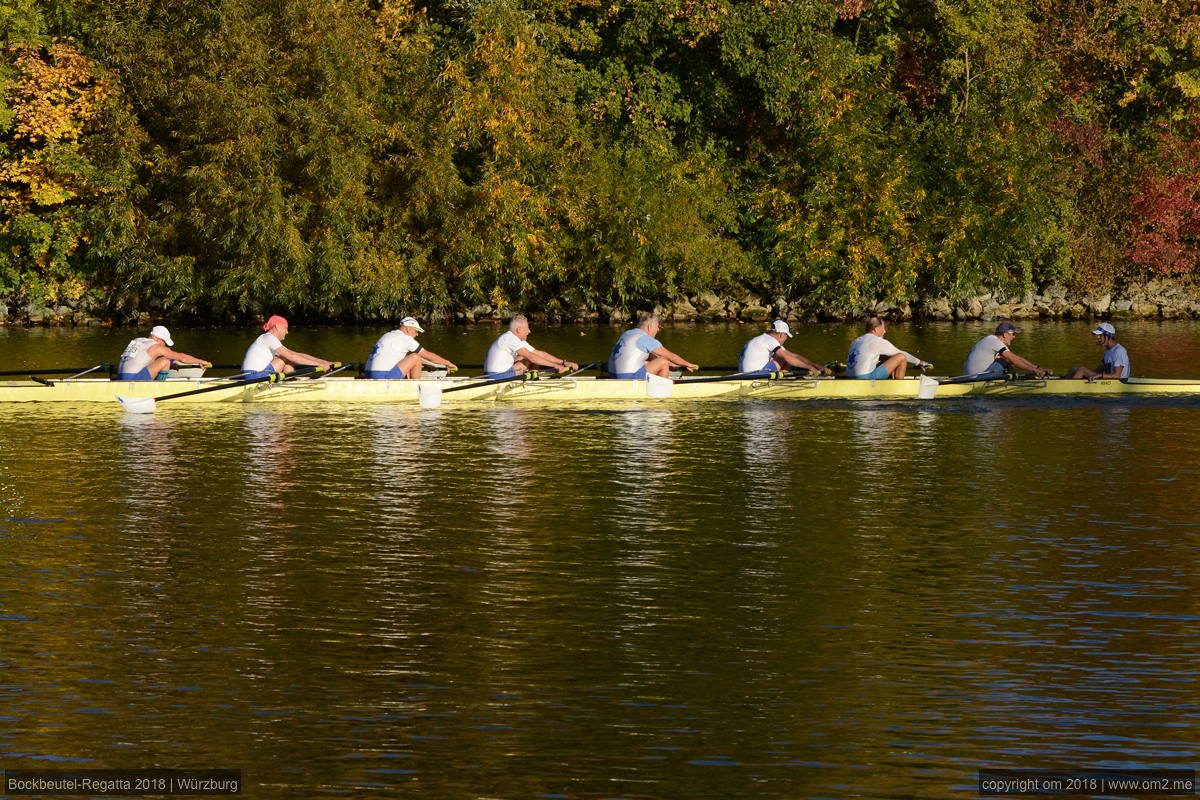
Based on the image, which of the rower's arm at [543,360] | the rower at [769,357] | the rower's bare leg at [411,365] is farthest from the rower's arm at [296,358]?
the rower at [769,357]

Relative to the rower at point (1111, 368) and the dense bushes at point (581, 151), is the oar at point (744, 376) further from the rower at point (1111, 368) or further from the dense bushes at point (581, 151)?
the dense bushes at point (581, 151)

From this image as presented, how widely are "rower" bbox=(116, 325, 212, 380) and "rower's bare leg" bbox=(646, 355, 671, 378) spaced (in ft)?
25.1

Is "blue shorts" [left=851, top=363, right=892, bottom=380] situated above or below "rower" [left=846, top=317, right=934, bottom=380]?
below

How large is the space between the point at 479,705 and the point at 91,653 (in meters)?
3.06

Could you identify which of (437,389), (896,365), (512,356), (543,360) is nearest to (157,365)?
(437,389)

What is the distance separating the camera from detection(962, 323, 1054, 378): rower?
30.4 metres

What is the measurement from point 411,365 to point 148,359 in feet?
14.2

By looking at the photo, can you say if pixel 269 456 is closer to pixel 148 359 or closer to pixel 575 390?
pixel 148 359

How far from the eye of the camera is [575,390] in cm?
2970

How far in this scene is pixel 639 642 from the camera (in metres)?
13.1

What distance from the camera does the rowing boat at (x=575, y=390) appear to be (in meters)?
29.5

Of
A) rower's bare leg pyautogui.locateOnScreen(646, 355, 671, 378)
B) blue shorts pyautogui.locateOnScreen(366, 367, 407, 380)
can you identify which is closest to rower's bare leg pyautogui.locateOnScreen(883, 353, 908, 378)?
rower's bare leg pyautogui.locateOnScreen(646, 355, 671, 378)

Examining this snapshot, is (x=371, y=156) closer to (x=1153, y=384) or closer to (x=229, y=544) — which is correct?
(x=1153, y=384)

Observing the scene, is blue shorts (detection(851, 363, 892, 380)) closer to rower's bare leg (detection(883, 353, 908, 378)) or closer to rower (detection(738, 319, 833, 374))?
rower's bare leg (detection(883, 353, 908, 378))
